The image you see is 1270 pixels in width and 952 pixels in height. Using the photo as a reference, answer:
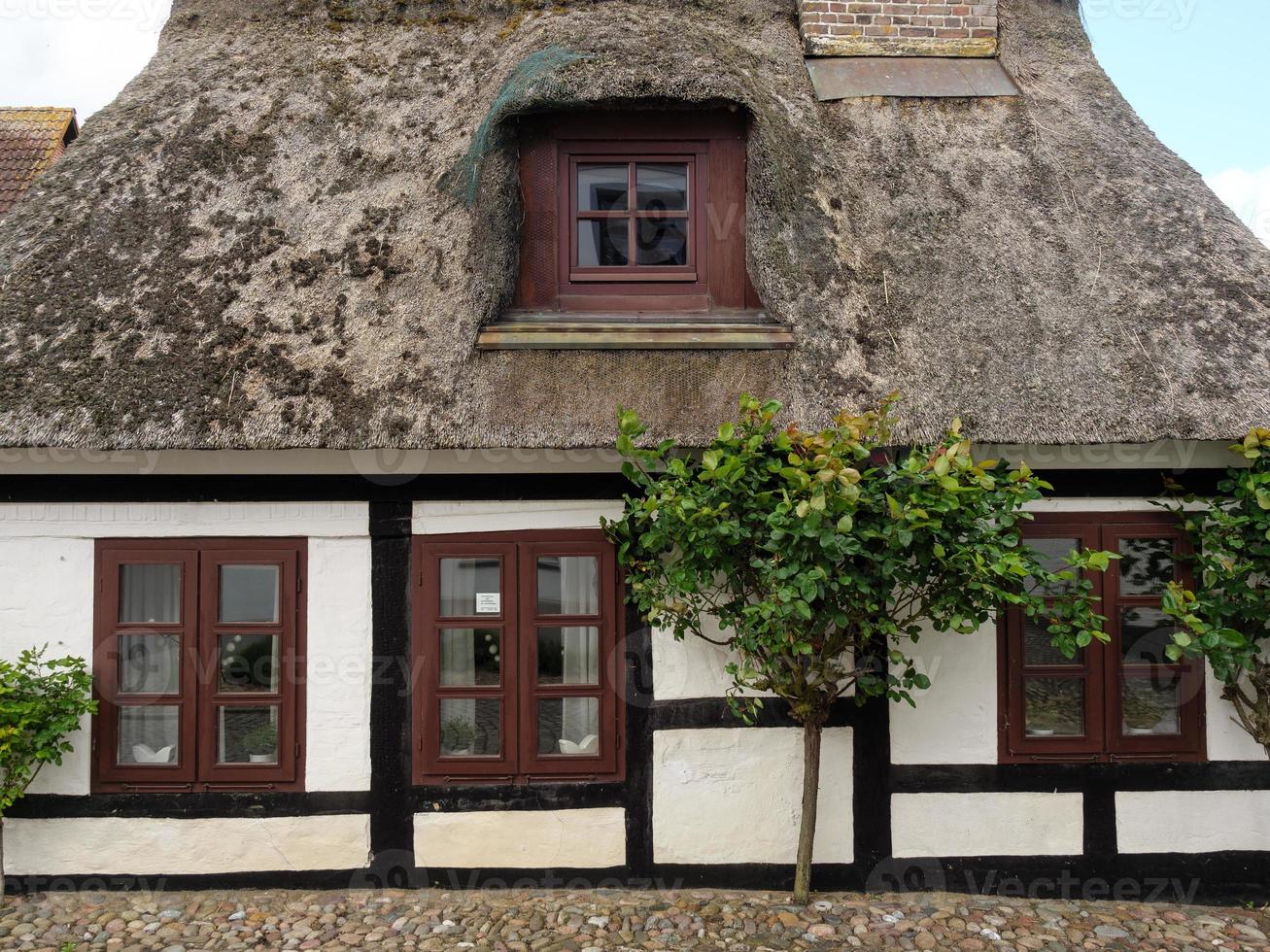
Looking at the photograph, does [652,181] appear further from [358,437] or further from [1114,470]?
[1114,470]

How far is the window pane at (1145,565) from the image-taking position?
13.5ft

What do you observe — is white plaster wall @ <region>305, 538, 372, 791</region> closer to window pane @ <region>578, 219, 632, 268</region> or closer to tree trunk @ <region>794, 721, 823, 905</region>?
window pane @ <region>578, 219, 632, 268</region>

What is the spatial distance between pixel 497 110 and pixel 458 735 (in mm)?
3146

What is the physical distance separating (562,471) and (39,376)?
2373mm

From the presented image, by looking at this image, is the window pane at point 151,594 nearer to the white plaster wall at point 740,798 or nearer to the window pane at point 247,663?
the window pane at point 247,663

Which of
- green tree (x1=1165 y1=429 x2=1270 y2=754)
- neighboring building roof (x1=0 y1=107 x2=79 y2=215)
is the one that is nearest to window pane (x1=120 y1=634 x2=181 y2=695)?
green tree (x1=1165 y1=429 x2=1270 y2=754)

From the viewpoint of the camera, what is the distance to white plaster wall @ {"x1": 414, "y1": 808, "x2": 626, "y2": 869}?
3.96 meters

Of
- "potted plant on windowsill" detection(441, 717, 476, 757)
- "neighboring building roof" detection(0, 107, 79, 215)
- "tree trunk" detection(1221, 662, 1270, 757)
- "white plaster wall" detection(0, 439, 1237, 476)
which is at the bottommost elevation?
"potted plant on windowsill" detection(441, 717, 476, 757)

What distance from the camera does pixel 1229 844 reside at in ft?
13.2

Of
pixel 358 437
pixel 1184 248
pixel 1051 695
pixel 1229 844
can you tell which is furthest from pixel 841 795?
pixel 1184 248

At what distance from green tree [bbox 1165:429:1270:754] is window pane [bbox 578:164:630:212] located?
317 centimetres

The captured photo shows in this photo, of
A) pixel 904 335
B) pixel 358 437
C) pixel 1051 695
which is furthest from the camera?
pixel 1051 695

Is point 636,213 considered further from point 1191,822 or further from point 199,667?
point 1191,822

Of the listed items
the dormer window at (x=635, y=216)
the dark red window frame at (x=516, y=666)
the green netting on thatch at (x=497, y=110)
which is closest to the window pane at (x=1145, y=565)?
the dormer window at (x=635, y=216)
